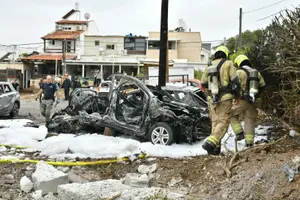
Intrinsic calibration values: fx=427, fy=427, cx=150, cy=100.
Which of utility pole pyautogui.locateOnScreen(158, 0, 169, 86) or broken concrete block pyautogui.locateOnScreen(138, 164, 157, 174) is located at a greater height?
utility pole pyautogui.locateOnScreen(158, 0, 169, 86)

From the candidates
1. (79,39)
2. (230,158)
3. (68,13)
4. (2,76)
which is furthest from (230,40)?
(230,158)

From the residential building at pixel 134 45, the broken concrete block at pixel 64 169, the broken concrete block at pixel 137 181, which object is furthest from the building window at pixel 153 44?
the broken concrete block at pixel 137 181

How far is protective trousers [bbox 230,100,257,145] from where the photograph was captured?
7.29 m

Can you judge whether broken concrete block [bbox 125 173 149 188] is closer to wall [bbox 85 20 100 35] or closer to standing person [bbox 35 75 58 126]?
standing person [bbox 35 75 58 126]

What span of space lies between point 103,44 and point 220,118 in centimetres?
4699

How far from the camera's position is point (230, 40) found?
55812 mm

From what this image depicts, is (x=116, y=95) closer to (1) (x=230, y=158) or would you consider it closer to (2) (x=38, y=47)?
(1) (x=230, y=158)

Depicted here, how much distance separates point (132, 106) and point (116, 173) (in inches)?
125

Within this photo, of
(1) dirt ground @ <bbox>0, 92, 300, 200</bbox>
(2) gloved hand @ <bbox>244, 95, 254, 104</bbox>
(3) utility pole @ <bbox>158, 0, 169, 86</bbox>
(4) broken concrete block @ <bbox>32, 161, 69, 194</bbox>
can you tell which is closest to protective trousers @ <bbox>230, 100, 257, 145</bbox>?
(2) gloved hand @ <bbox>244, 95, 254, 104</bbox>

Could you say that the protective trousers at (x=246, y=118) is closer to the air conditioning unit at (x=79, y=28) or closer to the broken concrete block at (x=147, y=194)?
the broken concrete block at (x=147, y=194)

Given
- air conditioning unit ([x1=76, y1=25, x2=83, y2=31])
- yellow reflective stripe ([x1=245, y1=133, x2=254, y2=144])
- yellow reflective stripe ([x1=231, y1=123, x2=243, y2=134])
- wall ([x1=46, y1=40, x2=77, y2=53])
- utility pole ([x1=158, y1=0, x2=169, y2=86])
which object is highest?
air conditioning unit ([x1=76, y1=25, x2=83, y2=31])

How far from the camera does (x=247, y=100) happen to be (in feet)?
23.9

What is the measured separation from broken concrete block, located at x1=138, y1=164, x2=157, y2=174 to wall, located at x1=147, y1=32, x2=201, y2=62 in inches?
1745

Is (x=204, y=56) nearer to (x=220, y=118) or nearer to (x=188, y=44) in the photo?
(x=188, y=44)
